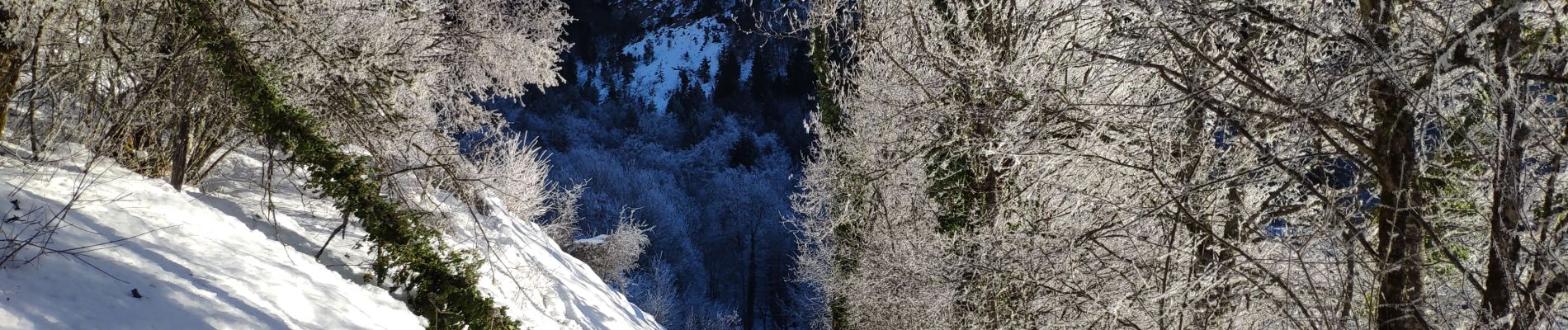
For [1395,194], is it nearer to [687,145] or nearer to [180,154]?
[180,154]

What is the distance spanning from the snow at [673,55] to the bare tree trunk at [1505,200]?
6261 centimetres

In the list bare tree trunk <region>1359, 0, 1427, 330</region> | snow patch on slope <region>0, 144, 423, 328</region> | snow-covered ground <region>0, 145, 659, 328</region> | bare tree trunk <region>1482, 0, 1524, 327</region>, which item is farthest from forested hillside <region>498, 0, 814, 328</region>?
bare tree trunk <region>1482, 0, 1524, 327</region>

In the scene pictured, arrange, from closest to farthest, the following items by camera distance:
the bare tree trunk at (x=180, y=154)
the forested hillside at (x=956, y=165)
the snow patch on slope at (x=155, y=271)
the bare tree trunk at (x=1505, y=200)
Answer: the bare tree trunk at (x=1505, y=200), the forested hillside at (x=956, y=165), the snow patch on slope at (x=155, y=271), the bare tree trunk at (x=180, y=154)

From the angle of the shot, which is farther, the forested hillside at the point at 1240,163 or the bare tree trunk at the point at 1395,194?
the bare tree trunk at the point at 1395,194

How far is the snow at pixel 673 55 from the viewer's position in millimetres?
68562

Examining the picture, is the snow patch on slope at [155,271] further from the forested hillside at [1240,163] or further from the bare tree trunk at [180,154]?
the forested hillside at [1240,163]

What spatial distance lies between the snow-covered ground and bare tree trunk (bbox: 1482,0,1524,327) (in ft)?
17.6

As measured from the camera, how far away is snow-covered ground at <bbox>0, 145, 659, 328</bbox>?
4.37m

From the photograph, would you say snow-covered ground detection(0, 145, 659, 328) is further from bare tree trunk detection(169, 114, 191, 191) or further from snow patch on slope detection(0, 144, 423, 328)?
bare tree trunk detection(169, 114, 191, 191)

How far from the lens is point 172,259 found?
528cm

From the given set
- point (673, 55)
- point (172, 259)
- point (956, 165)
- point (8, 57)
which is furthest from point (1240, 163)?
point (673, 55)

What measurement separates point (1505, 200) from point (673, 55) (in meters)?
77.8

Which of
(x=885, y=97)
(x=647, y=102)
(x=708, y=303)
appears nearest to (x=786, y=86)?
(x=647, y=102)

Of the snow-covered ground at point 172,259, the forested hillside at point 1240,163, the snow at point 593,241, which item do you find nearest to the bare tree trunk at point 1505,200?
the forested hillside at point 1240,163
